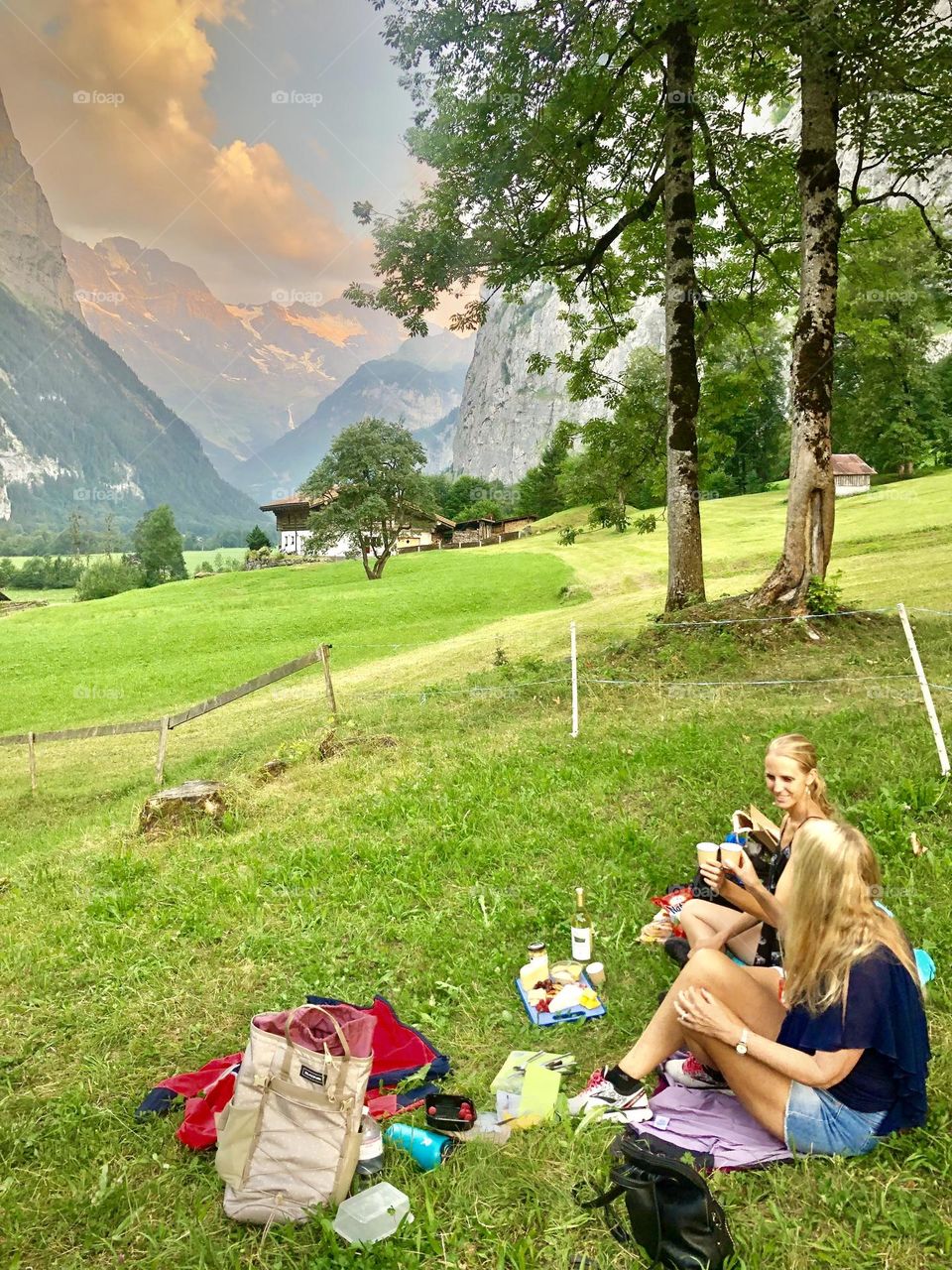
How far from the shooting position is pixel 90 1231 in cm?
330

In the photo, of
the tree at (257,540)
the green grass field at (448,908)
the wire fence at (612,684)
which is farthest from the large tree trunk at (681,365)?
the tree at (257,540)

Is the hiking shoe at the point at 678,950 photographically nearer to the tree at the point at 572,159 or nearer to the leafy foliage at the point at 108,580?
the tree at the point at 572,159

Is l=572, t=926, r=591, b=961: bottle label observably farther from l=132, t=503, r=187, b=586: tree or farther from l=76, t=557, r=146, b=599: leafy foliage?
l=132, t=503, r=187, b=586: tree

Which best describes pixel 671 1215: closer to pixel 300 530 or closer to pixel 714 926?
pixel 714 926

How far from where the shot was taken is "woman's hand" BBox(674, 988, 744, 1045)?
3.45 metres

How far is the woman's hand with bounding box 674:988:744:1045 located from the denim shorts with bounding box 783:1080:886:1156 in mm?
325

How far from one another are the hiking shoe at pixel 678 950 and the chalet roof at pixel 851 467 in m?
61.3

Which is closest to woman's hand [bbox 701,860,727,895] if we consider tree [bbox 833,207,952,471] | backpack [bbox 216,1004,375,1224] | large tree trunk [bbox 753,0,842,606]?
backpack [bbox 216,1004,375,1224]

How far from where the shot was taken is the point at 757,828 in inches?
199

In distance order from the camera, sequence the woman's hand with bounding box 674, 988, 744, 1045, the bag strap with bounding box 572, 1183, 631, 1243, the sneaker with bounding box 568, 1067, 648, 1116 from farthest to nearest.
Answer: the sneaker with bounding box 568, 1067, 648, 1116
the woman's hand with bounding box 674, 988, 744, 1045
the bag strap with bounding box 572, 1183, 631, 1243

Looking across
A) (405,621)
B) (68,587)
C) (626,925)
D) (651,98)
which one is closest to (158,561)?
(68,587)

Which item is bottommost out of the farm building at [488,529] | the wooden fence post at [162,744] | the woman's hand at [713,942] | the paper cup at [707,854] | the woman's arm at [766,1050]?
the wooden fence post at [162,744]

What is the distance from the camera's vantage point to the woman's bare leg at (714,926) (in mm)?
4656

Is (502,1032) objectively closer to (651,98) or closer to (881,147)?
(881,147)
